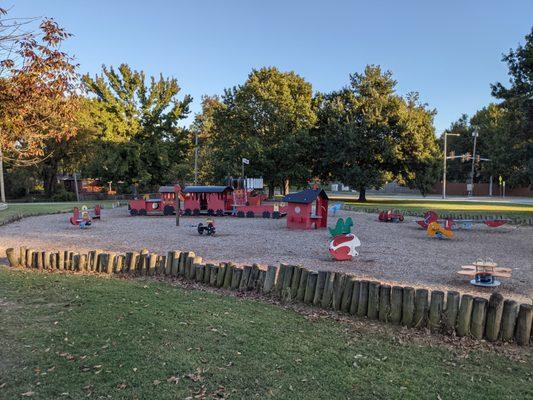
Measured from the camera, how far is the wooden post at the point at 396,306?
21.1ft

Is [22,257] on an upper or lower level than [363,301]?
lower

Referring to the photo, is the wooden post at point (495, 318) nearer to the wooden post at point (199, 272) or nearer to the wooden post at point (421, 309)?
the wooden post at point (421, 309)

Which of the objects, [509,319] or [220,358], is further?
→ [509,319]

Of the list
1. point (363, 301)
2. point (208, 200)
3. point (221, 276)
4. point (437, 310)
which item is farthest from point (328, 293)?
point (208, 200)

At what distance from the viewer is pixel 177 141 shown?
49.2 metres

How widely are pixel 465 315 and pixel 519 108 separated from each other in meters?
27.4

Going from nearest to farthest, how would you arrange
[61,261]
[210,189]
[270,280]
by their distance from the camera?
[270,280] → [61,261] → [210,189]

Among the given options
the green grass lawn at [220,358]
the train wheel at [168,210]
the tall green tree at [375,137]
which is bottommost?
the green grass lawn at [220,358]

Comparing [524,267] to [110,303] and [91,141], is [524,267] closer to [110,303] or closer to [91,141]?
[110,303]

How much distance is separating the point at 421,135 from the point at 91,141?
35903 millimetres

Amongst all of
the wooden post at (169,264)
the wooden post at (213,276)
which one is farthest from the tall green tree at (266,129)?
the wooden post at (213,276)

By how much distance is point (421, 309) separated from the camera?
20.5ft

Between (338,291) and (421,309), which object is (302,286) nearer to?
(338,291)

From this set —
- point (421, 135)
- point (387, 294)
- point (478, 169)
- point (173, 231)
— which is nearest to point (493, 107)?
point (478, 169)
